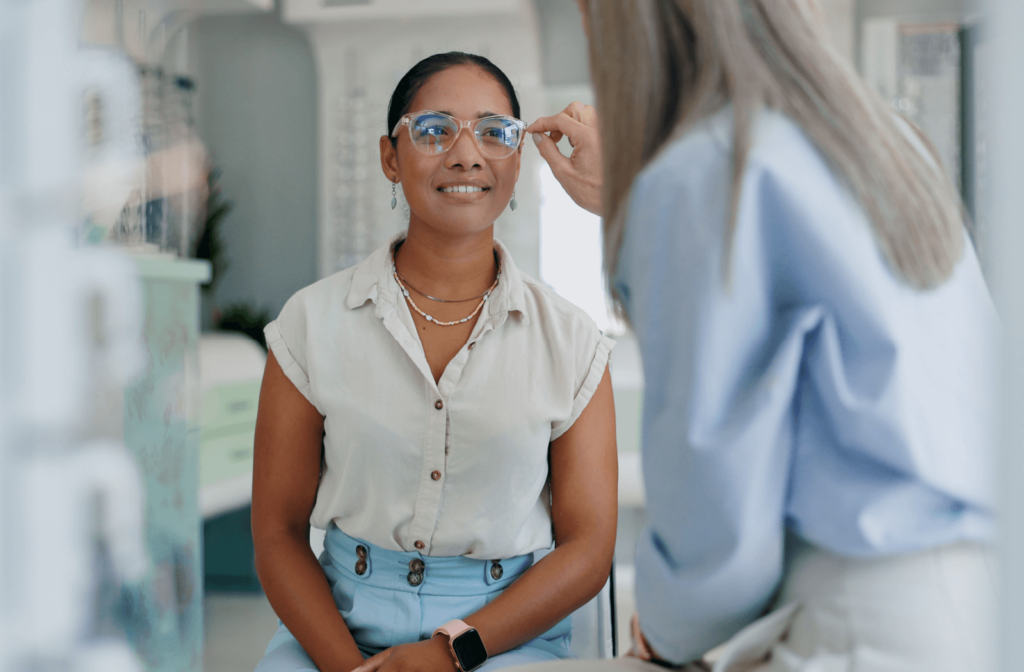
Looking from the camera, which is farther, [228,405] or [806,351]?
[228,405]

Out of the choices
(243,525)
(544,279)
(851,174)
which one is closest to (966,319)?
(851,174)

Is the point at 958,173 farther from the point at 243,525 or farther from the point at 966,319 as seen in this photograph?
the point at 243,525

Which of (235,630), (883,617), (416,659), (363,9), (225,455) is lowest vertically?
(235,630)

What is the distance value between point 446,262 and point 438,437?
181 mm

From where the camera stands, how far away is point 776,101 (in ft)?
1.31

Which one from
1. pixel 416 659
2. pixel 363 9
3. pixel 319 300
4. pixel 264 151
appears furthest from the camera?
pixel 264 151

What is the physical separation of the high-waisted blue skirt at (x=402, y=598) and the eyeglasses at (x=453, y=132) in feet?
1.27

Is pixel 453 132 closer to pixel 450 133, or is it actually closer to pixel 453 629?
pixel 450 133

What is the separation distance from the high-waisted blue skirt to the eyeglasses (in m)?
0.39

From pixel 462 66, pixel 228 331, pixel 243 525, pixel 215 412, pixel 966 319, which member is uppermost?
pixel 462 66

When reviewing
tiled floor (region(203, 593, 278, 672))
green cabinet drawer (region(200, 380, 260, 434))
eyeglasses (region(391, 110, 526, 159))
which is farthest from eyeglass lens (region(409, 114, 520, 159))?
tiled floor (region(203, 593, 278, 672))

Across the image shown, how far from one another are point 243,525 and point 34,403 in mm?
1776

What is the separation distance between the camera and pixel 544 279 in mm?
1880

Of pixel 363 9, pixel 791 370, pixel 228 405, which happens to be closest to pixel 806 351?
pixel 791 370
